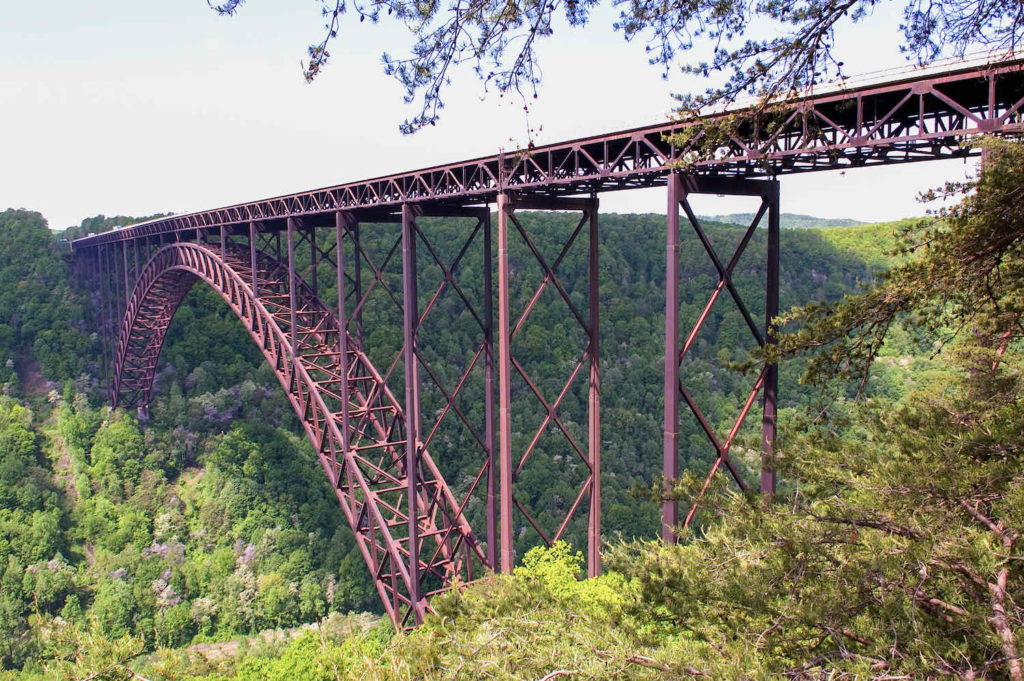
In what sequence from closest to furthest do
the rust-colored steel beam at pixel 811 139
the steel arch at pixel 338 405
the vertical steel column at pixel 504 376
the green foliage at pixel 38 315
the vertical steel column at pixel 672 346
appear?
1. the rust-colored steel beam at pixel 811 139
2. the vertical steel column at pixel 672 346
3. the vertical steel column at pixel 504 376
4. the steel arch at pixel 338 405
5. the green foliage at pixel 38 315

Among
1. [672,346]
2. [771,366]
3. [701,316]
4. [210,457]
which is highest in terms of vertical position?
[701,316]

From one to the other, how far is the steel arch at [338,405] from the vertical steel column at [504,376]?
1209 millimetres

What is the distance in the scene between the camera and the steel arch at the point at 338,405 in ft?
55.5

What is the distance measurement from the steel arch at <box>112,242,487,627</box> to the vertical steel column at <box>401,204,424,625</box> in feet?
0.73

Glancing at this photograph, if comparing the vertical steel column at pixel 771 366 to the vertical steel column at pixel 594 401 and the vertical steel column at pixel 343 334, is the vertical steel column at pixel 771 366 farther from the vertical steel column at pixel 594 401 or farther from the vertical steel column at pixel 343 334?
the vertical steel column at pixel 343 334

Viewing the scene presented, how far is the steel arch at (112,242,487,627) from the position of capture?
55.5 feet

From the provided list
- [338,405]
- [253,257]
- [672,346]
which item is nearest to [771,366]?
[672,346]

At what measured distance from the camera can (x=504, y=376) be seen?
12719 millimetres

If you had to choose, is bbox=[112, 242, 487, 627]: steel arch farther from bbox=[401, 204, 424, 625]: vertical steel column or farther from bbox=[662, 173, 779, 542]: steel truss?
bbox=[662, 173, 779, 542]: steel truss

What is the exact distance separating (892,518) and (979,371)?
2100 mm

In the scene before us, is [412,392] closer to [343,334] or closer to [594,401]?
[343,334]

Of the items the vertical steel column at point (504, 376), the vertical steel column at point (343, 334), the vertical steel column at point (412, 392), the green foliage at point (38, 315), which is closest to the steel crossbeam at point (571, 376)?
the vertical steel column at point (504, 376)

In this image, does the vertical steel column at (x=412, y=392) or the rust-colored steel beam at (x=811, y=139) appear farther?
the vertical steel column at (x=412, y=392)

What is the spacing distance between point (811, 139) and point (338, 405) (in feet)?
60.4
